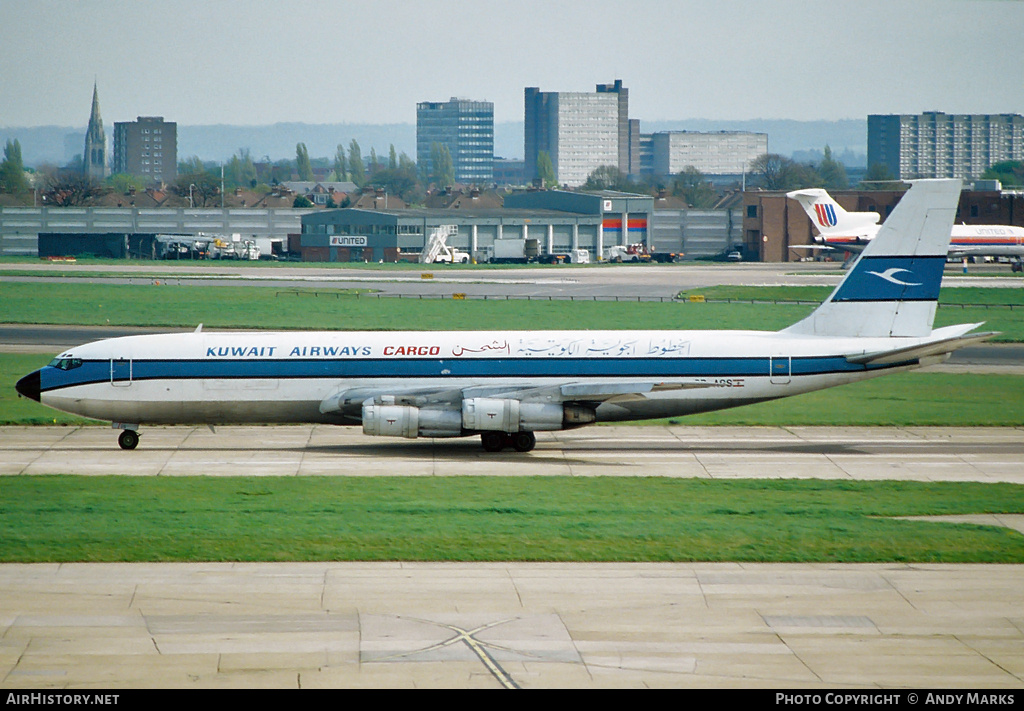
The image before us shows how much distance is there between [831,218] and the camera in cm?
12975

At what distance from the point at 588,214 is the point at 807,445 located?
138554 millimetres

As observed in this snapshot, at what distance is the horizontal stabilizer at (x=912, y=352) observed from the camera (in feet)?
123

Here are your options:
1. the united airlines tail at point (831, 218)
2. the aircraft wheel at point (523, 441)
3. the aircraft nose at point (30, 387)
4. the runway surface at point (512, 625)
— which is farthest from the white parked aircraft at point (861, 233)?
the runway surface at point (512, 625)

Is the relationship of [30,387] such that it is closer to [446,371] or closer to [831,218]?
[446,371]

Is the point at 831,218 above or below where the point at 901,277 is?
above

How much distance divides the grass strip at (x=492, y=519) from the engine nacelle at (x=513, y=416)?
4624 mm

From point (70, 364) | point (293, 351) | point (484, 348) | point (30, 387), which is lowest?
point (30, 387)

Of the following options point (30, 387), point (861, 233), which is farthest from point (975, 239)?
point (30, 387)

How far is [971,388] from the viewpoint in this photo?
2103 inches

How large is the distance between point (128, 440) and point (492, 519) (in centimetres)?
1800

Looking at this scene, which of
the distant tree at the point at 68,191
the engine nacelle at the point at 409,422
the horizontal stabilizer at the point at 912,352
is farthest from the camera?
the distant tree at the point at 68,191

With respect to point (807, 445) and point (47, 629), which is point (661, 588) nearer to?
point (47, 629)

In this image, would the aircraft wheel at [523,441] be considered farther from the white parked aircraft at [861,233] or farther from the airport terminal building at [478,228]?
the airport terminal building at [478,228]
